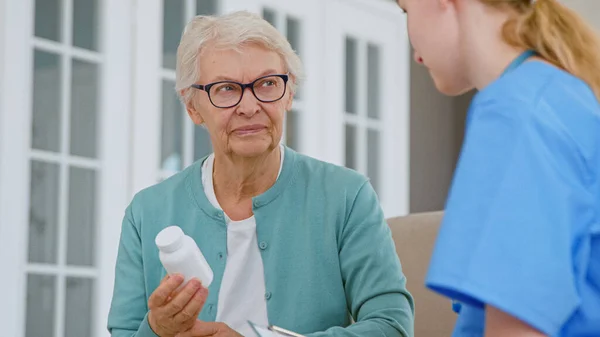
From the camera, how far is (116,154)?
4641mm

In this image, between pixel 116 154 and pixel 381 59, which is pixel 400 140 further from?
pixel 116 154

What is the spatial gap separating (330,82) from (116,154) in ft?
5.69

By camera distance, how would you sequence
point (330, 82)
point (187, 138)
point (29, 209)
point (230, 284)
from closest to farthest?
point (230, 284) → point (29, 209) → point (187, 138) → point (330, 82)

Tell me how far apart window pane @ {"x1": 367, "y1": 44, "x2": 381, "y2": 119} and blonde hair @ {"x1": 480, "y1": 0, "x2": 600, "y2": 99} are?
17.3ft

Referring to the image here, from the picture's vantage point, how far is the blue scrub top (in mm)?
1003

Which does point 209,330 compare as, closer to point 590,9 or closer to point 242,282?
point 242,282

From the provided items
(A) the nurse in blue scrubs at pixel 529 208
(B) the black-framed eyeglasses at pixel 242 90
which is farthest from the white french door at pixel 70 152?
(A) the nurse in blue scrubs at pixel 529 208

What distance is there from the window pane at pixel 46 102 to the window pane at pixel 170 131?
0.57 meters

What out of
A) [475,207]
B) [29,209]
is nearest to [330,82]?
[29,209]

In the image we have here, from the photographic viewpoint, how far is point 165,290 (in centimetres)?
165

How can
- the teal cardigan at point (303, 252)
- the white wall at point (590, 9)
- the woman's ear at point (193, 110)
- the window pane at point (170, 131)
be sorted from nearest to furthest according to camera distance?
the teal cardigan at point (303, 252) → the woman's ear at point (193, 110) → the window pane at point (170, 131) → the white wall at point (590, 9)

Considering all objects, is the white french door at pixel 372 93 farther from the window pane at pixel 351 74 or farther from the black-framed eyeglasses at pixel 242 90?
the black-framed eyeglasses at pixel 242 90

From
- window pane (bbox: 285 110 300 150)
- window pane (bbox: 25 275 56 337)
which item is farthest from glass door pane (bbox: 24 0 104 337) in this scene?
window pane (bbox: 285 110 300 150)

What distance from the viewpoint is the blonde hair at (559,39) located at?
3.75 ft
